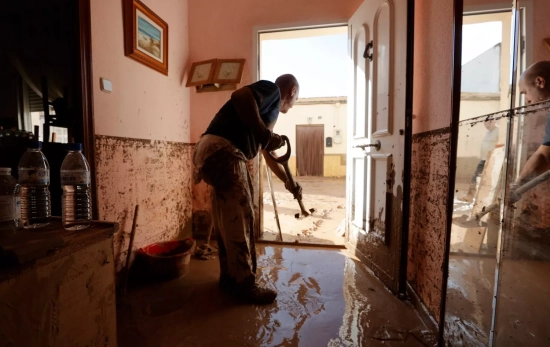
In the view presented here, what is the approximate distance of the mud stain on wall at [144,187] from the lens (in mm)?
1774

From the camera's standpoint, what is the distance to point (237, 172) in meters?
1.61

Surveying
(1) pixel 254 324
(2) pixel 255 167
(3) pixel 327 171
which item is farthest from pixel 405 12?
(3) pixel 327 171

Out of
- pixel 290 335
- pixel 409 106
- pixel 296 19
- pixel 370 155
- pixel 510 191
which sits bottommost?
pixel 290 335

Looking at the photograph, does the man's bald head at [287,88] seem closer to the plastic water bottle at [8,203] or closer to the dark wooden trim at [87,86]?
the dark wooden trim at [87,86]

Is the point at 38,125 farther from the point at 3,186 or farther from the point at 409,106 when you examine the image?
the point at 409,106

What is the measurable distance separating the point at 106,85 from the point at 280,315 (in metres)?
1.80

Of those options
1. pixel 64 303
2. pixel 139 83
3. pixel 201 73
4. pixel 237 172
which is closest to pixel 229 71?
pixel 201 73

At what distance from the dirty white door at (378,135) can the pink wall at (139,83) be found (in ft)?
5.49

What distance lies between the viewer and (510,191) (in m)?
0.94

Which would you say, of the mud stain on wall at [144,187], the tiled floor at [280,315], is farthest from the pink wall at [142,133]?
the tiled floor at [280,315]

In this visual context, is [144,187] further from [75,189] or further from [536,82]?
[536,82]

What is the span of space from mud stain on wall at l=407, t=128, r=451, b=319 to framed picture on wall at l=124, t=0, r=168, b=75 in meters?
2.08

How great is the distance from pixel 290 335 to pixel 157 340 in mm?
646

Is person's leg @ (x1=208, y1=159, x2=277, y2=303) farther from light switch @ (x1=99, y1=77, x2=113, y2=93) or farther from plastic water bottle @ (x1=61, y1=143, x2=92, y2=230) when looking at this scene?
light switch @ (x1=99, y1=77, x2=113, y2=93)
